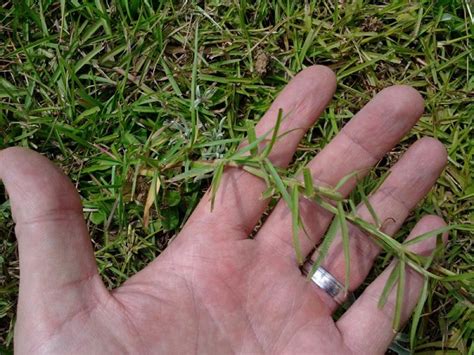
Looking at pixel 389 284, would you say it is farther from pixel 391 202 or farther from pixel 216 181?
pixel 216 181

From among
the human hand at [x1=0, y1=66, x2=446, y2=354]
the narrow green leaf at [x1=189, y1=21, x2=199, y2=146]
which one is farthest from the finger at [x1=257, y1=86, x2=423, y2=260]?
the narrow green leaf at [x1=189, y1=21, x2=199, y2=146]

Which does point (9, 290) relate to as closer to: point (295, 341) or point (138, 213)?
point (138, 213)

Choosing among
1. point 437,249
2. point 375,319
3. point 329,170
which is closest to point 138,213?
point 329,170

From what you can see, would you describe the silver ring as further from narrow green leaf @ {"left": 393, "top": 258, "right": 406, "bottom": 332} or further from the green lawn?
the green lawn

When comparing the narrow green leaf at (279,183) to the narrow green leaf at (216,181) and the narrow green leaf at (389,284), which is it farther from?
the narrow green leaf at (389,284)

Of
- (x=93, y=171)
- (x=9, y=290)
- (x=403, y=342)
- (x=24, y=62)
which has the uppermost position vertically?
(x=24, y=62)

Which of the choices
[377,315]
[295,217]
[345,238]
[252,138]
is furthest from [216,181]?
[377,315]

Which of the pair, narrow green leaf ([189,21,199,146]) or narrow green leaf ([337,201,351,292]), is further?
narrow green leaf ([189,21,199,146])
